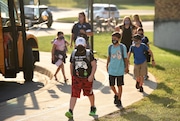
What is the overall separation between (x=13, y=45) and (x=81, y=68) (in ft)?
11.8

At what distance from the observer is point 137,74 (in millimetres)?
9906

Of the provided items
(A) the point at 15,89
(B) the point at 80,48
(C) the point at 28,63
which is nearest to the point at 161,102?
(B) the point at 80,48

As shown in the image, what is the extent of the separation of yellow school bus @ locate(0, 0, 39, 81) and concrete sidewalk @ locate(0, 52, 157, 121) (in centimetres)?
90

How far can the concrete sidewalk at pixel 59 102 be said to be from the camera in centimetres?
807

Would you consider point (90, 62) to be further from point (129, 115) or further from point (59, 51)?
point (59, 51)

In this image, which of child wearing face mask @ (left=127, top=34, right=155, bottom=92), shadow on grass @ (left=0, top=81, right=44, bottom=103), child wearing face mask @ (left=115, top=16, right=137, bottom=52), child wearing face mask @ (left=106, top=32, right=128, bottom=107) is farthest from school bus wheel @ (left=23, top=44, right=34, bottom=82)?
child wearing face mask @ (left=106, top=32, right=128, bottom=107)

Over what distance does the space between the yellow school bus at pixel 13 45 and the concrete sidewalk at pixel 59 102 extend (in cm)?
90

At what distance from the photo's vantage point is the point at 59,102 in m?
9.09

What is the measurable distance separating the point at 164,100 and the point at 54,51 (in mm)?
3568

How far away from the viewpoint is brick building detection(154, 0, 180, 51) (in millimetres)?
17844

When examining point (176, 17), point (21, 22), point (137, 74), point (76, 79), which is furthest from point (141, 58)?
point (176, 17)

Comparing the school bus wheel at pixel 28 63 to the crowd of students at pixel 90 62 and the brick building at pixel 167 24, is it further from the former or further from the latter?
the brick building at pixel 167 24

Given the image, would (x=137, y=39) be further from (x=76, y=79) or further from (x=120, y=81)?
(x=76, y=79)

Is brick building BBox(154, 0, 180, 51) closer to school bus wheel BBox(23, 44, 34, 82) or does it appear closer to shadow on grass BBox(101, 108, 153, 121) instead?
school bus wheel BBox(23, 44, 34, 82)
